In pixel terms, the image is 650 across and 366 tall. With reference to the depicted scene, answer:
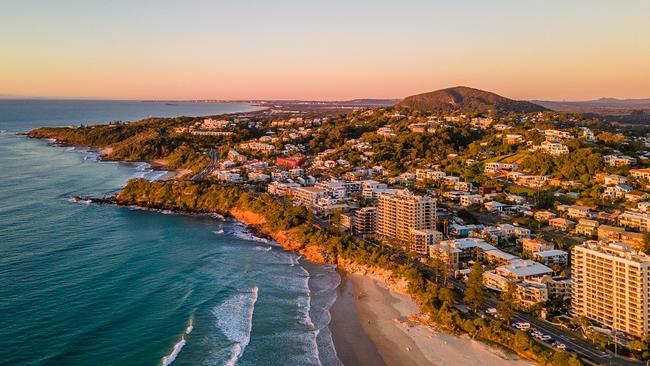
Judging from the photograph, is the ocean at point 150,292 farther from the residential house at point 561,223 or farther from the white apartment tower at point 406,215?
the residential house at point 561,223

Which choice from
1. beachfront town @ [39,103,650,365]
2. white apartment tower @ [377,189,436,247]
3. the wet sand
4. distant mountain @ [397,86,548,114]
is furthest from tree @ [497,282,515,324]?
distant mountain @ [397,86,548,114]

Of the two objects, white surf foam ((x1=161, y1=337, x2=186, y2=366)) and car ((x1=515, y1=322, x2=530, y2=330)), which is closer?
white surf foam ((x1=161, y1=337, x2=186, y2=366))

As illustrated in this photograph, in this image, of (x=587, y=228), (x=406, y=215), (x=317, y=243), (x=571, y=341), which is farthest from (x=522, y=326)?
(x=587, y=228)

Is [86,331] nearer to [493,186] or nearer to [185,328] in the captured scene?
[185,328]

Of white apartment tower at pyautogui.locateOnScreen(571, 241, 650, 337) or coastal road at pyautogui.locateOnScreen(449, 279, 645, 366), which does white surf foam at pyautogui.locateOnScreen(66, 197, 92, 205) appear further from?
white apartment tower at pyautogui.locateOnScreen(571, 241, 650, 337)

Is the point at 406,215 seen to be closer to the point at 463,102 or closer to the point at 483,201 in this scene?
the point at 483,201

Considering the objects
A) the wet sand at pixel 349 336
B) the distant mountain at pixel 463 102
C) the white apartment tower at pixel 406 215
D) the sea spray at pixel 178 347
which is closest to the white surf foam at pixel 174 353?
the sea spray at pixel 178 347

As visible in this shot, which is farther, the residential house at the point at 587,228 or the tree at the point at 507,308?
the residential house at the point at 587,228
